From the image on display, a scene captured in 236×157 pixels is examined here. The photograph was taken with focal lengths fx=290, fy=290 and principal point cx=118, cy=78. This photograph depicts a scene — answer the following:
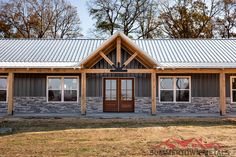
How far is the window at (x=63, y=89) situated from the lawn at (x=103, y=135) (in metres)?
A: 2.94

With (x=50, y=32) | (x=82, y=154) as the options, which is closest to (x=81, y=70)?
(x=82, y=154)

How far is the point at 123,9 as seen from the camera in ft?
116

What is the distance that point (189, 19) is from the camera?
112 ft

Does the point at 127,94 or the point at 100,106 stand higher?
the point at 127,94

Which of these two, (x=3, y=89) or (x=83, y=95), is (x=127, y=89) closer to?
(x=83, y=95)

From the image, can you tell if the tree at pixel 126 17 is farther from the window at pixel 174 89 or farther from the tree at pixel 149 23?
the window at pixel 174 89

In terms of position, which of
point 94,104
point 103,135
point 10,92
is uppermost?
point 10,92

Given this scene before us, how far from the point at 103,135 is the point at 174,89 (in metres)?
7.44

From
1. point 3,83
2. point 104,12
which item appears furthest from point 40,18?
point 3,83

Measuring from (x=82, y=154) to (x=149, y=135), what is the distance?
325 centimetres

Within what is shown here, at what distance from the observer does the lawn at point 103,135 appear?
7.68 meters

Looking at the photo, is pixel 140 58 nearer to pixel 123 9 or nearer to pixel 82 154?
pixel 82 154

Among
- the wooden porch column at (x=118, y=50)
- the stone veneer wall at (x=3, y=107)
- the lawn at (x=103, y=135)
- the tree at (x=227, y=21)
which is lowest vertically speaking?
the lawn at (x=103, y=135)

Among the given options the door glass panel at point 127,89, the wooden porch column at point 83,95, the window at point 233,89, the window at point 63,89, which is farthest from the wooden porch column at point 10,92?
the window at point 233,89
